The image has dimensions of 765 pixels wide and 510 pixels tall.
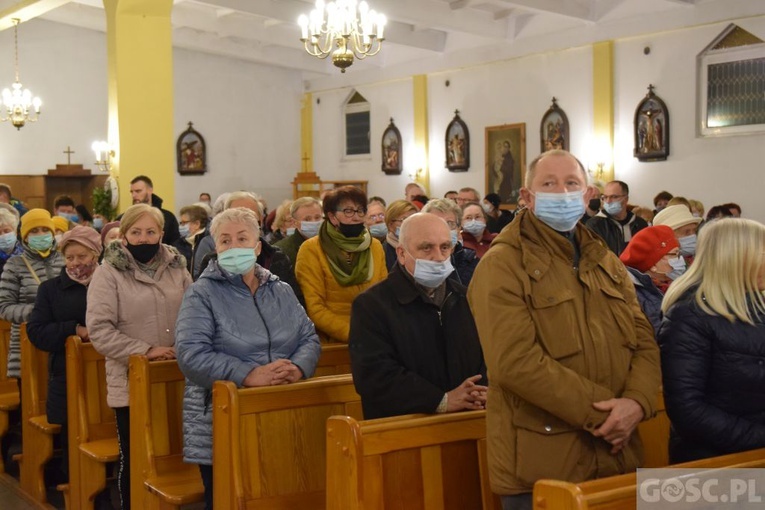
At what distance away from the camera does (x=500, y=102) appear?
57.4 ft

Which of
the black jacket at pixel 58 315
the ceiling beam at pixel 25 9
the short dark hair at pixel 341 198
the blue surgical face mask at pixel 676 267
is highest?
the ceiling beam at pixel 25 9

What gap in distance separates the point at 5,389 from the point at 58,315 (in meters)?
1.74

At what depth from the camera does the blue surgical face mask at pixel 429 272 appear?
3.54 metres

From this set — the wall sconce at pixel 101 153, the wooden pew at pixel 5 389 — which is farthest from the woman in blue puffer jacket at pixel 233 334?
the wall sconce at pixel 101 153

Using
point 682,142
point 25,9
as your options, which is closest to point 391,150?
point 682,142

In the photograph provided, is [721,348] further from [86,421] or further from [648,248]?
[86,421]

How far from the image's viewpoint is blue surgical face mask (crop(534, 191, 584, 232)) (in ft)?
9.57

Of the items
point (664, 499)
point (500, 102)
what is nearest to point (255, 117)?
point (500, 102)

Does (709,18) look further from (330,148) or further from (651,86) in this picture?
(330,148)

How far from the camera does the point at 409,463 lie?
123 inches

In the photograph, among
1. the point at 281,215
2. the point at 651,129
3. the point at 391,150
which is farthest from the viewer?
the point at 391,150

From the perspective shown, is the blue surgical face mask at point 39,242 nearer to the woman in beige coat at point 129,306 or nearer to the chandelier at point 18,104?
the woman in beige coat at point 129,306

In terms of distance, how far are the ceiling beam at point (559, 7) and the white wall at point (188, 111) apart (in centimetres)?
842

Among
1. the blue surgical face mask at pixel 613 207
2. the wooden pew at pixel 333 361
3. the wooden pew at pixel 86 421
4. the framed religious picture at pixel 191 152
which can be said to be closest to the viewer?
the wooden pew at pixel 333 361
